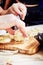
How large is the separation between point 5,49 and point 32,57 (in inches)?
7.2

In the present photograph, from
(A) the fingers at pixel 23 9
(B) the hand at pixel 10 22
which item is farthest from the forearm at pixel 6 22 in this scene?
(A) the fingers at pixel 23 9

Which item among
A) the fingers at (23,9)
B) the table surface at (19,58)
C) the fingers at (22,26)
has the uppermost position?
the fingers at (23,9)

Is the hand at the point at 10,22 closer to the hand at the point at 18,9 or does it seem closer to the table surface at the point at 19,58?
the hand at the point at 18,9

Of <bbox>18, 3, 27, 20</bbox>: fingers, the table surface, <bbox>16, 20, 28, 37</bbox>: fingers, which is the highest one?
<bbox>18, 3, 27, 20</bbox>: fingers

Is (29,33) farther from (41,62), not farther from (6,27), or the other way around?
(41,62)

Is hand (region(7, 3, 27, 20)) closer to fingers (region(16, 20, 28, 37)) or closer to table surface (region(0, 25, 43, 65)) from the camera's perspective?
fingers (region(16, 20, 28, 37))

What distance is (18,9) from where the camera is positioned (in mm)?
1023

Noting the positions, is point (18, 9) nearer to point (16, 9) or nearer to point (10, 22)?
point (16, 9)

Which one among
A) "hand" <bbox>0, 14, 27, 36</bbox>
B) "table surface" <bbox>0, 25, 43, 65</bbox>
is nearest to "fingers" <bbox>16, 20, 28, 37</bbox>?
"hand" <bbox>0, 14, 27, 36</bbox>

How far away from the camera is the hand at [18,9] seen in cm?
101

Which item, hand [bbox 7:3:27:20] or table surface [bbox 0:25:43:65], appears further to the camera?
hand [bbox 7:3:27:20]

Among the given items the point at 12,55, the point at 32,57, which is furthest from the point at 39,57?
the point at 12,55

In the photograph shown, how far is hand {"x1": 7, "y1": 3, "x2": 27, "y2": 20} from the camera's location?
1.01m

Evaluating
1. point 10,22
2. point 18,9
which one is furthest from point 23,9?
point 10,22
